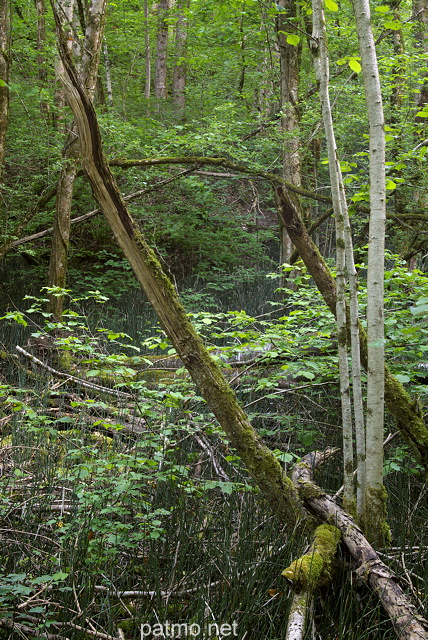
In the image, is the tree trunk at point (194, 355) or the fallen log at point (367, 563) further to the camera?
the tree trunk at point (194, 355)

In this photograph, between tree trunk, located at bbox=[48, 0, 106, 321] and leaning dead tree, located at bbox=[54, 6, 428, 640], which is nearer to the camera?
leaning dead tree, located at bbox=[54, 6, 428, 640]

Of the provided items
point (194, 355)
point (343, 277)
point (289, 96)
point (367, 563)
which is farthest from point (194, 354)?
point (289, 96)

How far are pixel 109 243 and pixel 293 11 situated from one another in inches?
196

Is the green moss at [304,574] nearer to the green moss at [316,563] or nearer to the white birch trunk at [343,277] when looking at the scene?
the green moss at [316,563]

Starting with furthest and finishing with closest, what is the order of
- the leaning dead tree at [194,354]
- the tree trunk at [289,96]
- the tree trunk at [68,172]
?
the tree trunk at [289,96]
the tree trunk at [68,172]
the leaning dead tree at [194,354]

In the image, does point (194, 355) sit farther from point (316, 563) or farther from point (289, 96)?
point (289, 96)

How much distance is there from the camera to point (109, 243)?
8.97m

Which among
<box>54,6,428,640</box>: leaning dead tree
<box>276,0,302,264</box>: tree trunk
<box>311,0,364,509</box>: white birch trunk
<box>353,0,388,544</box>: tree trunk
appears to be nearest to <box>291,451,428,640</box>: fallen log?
<box>54,6,428,640</box>: leaning dead tree

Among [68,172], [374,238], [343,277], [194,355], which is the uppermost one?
[68,172]

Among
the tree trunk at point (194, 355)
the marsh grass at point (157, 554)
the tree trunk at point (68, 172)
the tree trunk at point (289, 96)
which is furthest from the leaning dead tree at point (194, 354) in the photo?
the tree trunk at point (289, 96)

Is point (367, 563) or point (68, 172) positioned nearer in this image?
point (367, 563)

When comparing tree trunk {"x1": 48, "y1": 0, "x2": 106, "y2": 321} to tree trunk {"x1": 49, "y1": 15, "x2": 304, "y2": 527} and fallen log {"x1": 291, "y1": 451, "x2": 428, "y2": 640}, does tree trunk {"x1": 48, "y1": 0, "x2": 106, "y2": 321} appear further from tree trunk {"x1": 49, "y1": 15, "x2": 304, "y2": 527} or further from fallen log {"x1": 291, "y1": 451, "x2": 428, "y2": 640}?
fallen log {"x1": 291, "y1": 451, "x2": 428, "y2": 640}

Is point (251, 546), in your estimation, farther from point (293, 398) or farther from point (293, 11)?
point (293, 11)

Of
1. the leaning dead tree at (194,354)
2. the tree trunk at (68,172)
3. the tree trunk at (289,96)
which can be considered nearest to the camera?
the leaning dead tree at (194,354)
